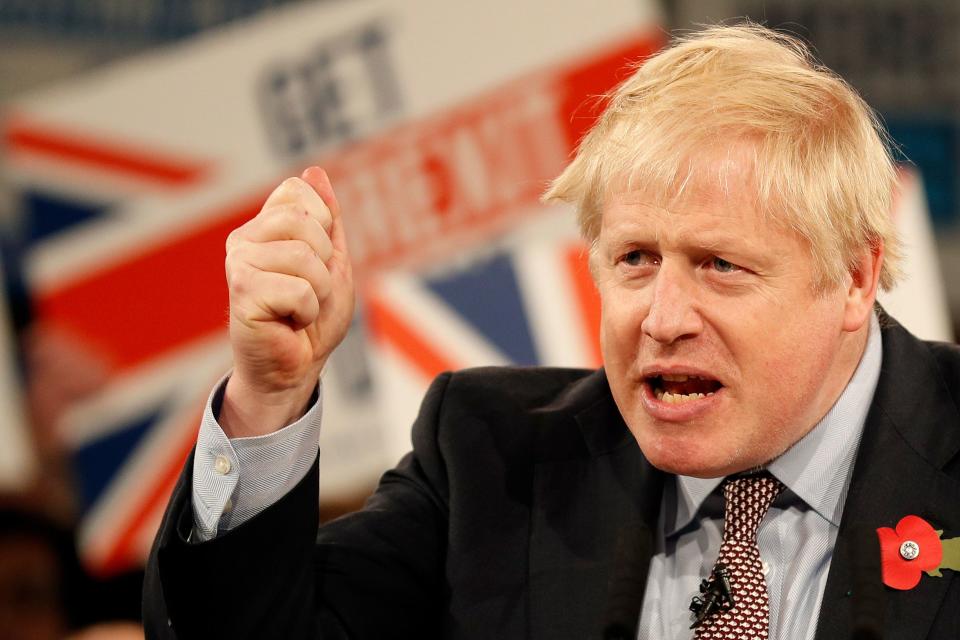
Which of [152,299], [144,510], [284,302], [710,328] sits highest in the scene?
[284,302]

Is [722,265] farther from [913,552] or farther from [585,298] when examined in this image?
[585,298]

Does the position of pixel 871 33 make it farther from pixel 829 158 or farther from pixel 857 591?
pixel 857 591

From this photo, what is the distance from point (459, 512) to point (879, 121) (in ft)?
2.84

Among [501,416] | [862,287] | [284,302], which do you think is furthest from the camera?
[501,416]

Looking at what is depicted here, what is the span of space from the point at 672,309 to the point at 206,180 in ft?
8.97

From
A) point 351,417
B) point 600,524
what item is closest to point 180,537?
point 600,524

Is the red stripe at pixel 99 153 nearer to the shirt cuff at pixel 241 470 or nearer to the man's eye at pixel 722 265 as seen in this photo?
the shirt cuff at pixel 241 470

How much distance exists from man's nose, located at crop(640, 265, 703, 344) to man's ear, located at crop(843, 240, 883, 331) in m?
0.26

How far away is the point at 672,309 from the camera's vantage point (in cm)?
167

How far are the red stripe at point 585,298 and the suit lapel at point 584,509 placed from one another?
66 centimetres

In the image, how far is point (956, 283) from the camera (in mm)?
5383

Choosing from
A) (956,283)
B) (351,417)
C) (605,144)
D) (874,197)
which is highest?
(605,144)

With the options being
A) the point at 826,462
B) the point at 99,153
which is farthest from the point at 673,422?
the point at 99,153

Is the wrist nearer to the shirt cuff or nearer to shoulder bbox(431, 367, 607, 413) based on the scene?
the shirt cuff
